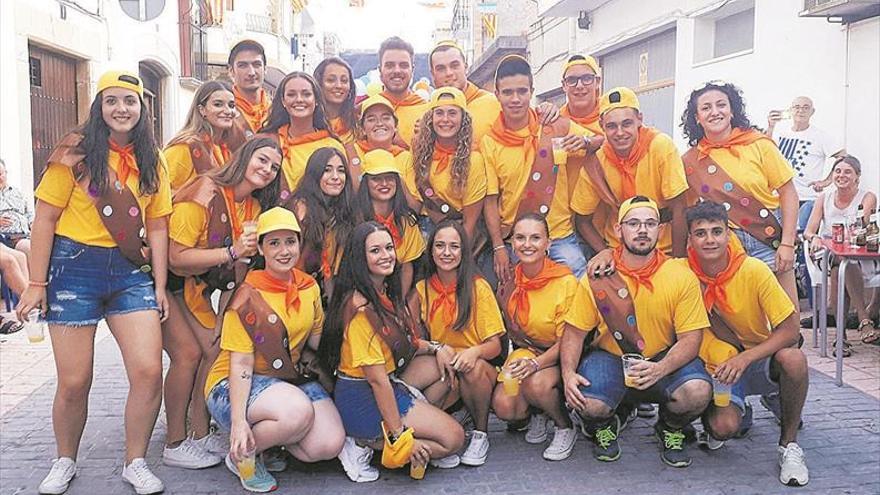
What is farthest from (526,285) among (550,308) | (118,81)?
(118,81)

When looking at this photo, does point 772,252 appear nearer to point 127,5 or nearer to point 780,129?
point 780,129

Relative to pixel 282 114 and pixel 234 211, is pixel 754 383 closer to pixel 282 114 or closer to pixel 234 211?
pixel 234 211

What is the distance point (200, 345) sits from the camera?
13.6ft

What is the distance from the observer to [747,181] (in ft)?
14.4

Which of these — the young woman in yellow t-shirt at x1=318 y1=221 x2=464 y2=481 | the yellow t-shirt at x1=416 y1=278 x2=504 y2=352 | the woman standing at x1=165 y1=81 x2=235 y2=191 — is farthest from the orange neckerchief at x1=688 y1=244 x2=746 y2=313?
the woman standing at x1=165 y1=81 x2=235 y2=191

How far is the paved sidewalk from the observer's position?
3.87 m

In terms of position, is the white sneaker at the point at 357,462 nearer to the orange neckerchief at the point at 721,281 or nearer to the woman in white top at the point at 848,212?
the orange neckerchief at the point at 721,281

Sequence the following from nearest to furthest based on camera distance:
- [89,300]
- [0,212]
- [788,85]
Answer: [89,300], [0,212], [788,85]

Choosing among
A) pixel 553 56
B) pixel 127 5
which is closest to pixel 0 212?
pixel 127 5

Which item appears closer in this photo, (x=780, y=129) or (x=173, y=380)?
(x=173, y=380)

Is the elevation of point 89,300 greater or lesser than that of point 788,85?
lesser

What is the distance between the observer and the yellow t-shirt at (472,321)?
4227 millimetres

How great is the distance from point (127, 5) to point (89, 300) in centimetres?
1026

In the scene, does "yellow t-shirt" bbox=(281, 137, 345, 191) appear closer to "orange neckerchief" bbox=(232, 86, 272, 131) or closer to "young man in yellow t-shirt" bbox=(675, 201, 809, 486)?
"orange neckerchief" bbox=(232, 86, 272, 131)
